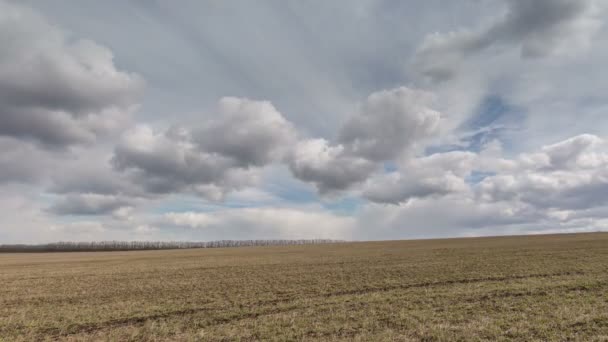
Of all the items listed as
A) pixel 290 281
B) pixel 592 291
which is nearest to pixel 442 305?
pixel 592 291

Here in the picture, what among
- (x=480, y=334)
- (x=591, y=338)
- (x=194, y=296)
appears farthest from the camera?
(x=194, y=296)

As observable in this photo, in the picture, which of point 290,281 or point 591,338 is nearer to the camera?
point 591,338

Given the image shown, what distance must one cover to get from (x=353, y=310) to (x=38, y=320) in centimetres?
1689

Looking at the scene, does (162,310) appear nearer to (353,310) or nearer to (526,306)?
(353,310)

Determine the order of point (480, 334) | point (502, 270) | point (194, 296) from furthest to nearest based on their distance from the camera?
point (502, 270) → point (194, 296) → point (480, 334)

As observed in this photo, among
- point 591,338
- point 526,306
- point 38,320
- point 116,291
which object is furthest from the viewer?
point 116,291

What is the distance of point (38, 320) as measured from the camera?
59.0 ft

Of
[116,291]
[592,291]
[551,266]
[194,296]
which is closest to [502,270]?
[551,266]

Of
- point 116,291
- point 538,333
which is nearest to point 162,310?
point 116,291

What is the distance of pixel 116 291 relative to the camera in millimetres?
26656

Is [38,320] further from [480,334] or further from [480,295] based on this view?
[480,295]

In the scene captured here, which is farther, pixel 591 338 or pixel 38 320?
pixel 38 320

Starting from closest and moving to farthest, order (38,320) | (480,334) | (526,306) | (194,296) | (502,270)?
1. (480,334)
2. (526,306)
3. (38,320)
4. (194,296)
5. (502,270)

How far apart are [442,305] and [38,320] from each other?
70.6 feet
